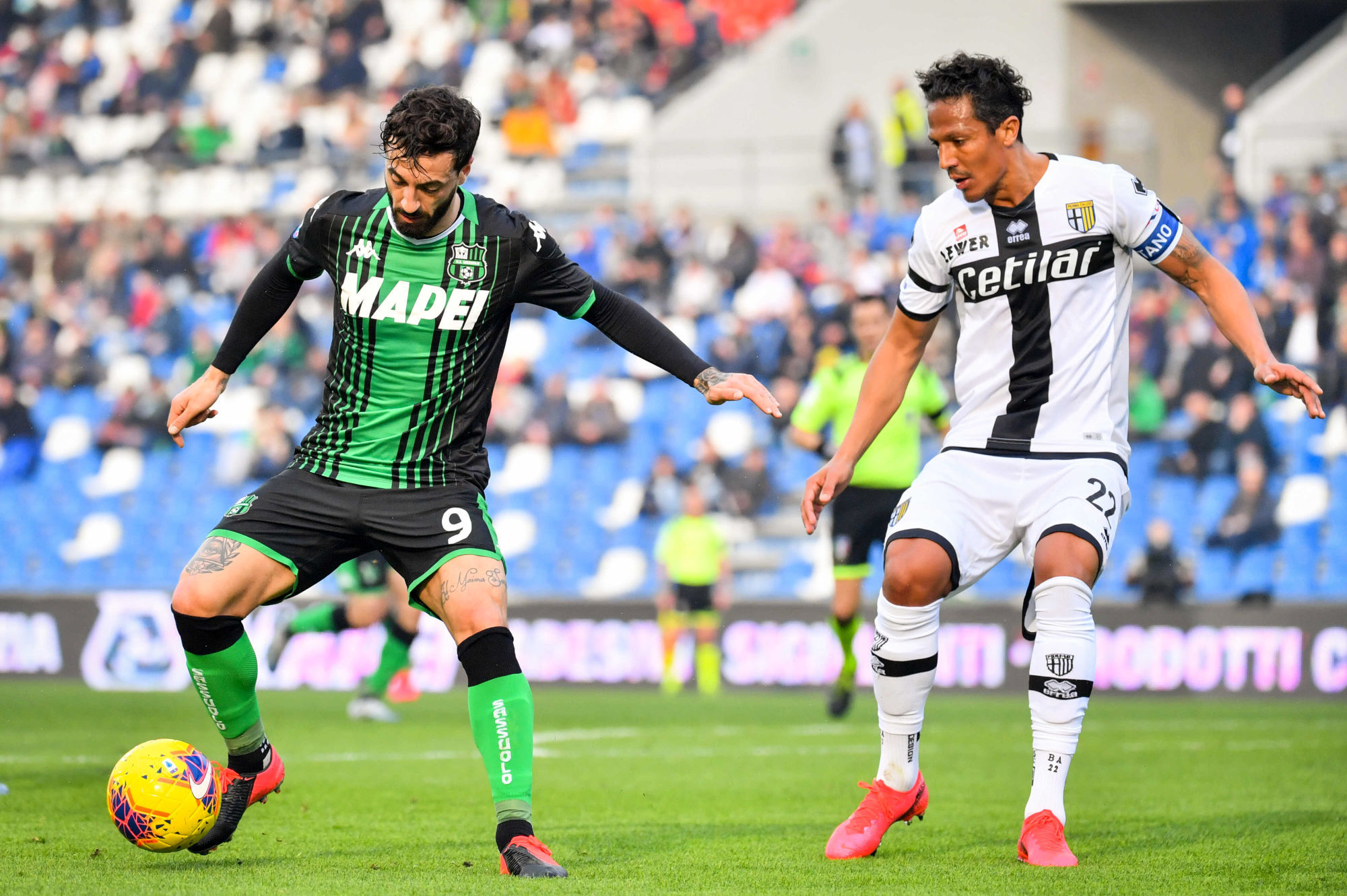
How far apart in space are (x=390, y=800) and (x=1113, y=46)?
1892cm

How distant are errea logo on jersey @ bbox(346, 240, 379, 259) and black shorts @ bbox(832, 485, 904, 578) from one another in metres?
5.87

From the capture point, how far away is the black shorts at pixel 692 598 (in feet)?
50.5

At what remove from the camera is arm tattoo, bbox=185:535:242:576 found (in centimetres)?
495

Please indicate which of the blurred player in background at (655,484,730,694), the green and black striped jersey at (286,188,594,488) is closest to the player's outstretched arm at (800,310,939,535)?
the green and black striped jersey at (286,188,594,488)

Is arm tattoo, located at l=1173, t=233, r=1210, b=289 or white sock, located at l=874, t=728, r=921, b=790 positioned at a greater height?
arm tattoo, located at l=1173, t=233, r=1210, b=289

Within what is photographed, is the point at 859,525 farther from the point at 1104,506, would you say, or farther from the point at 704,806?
the point at 1104,506

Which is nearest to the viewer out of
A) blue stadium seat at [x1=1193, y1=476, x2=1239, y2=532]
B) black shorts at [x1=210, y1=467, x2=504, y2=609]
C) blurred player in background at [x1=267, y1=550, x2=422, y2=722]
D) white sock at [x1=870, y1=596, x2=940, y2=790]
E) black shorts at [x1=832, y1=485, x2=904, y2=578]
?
black shorts at [x1=210, y1=467, x2=504, y2=609]

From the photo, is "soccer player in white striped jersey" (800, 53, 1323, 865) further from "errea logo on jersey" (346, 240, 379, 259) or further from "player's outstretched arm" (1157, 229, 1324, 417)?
"errea logo on jersey" (346, 240, 379, 259)

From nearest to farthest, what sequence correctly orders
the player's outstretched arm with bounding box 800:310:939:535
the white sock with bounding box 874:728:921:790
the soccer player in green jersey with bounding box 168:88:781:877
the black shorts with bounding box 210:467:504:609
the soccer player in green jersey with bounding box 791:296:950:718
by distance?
the soccer player in green jersey with bounding box 168:88:781:877, the black shorts with bounding box 210:467:504:609, the white sock with bounding box 874:728:921:790, the player's outstretched arm with bounding box 800:310:939:535, the soccer player in green jersey with bounding box 791:296:950:718

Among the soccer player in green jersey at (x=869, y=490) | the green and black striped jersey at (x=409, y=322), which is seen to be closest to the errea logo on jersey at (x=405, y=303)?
the green and black striped jersey at (x=409, y=322)

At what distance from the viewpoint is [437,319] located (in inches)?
201

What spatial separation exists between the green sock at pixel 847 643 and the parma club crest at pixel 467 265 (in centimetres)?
586

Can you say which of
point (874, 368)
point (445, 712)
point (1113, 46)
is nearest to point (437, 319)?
point (874, 368)

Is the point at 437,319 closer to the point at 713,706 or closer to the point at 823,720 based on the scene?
the point at 823,720
